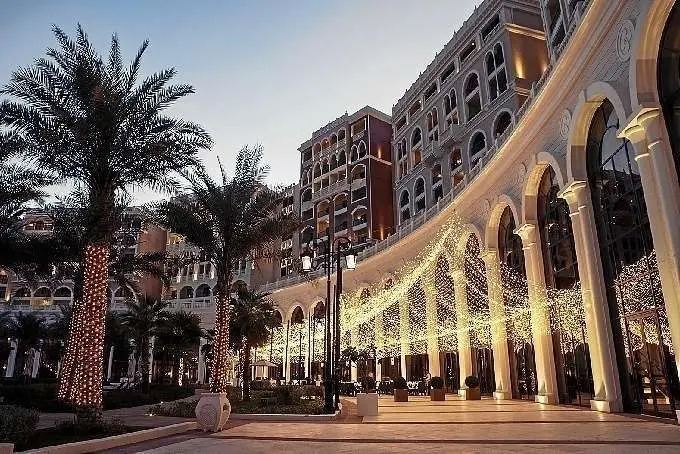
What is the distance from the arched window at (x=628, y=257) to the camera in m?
12.6

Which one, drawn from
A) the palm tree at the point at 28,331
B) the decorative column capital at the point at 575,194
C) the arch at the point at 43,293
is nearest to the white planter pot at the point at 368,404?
the decorative column capital at the point at 575,194

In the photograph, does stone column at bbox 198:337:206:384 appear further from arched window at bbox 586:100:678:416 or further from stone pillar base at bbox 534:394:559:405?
arched window at bbox 586:100:678:416

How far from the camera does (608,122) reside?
14445mm

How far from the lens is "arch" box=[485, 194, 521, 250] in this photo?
2062 centimetres

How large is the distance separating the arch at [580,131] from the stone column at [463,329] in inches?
423

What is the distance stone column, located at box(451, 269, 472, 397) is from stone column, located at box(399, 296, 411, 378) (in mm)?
6650

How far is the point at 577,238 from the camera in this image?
15492mm

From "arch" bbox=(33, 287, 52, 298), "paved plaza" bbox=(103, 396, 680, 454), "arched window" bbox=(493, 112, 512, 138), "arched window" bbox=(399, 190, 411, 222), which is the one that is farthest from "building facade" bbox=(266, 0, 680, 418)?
"arch" bbox=(33, 287, 52, 298)

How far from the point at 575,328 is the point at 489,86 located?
76.2 ft

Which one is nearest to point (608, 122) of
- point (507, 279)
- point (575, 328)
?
point (575, 328)

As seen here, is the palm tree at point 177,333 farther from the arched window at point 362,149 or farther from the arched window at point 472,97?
the arched window at point 362,149

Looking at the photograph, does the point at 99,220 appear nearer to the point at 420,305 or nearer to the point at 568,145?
the point at 568,145

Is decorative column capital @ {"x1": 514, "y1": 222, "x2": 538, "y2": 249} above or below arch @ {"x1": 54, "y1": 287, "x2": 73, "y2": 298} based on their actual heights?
below

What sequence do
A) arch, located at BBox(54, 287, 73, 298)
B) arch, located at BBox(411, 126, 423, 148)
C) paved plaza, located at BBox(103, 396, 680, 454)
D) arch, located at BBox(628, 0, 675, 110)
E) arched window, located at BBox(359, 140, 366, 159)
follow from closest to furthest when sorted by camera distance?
1. paved plaza, located at BBox(103, 396, 680, 454)
2. arch, located at BBox(628, 0, 675, 110)
3. arch, located at BBox(411, 126, 423, 148)
4. arched window, located at BBox(359, 140, 366, 159)
5. arch, located at BBox(54, 287, 73, 298)
